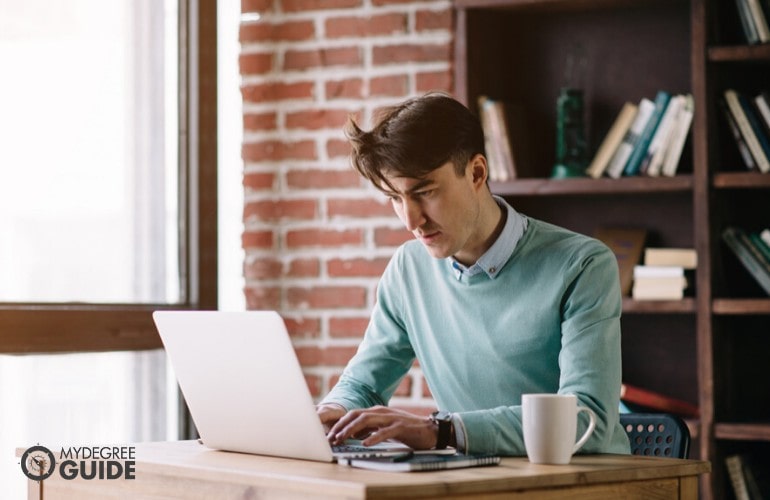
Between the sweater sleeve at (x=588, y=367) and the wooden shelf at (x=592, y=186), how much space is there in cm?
105

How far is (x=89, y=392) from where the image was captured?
3039 millimetres

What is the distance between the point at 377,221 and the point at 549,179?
0.51 metres

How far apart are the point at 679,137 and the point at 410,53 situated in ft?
2.59

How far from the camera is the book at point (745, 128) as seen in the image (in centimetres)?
302

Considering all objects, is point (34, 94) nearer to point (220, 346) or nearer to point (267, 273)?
point (267, 273)

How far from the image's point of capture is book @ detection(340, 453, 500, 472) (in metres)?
1.57

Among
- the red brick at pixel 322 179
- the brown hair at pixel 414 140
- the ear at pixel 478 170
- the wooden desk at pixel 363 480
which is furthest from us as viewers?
the red brick at pixel 322 179

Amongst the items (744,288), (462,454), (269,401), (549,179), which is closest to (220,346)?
(269,401)

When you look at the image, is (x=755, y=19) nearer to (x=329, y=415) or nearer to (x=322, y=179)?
(x=322, y=179)

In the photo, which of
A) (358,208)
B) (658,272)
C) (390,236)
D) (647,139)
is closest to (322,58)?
(358,208)

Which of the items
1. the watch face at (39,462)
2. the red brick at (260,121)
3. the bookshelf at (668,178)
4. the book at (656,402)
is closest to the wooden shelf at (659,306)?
the bookshelf at (668,178)

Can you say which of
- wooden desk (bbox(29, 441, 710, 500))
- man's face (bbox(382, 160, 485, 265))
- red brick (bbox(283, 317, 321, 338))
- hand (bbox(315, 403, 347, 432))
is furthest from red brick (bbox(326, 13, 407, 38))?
wooden desk (bbox(29, 441, 710, 500))

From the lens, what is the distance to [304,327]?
11.3 feet

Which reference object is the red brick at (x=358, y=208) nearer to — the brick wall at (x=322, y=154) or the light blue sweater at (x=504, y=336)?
the brick wall at (x=322, y=154)
